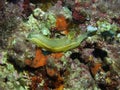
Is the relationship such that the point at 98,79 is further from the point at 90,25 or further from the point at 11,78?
the point at 11,78

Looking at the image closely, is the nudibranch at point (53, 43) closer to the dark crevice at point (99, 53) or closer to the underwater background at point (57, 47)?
the underwater background at point (57, 47)

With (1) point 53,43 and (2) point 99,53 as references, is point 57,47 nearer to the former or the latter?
(1) point 53,43

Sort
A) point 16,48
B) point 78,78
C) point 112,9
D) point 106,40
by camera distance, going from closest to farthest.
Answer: point 16,48
point 78,78
point 106,40
point 112,9

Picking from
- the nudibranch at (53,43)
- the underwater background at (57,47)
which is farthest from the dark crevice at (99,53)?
the nudibranch at (53,43)

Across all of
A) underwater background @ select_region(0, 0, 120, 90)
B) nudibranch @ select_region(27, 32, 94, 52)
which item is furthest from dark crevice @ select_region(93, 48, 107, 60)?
nudibranch @ select_region(27, 32, 94, 52)

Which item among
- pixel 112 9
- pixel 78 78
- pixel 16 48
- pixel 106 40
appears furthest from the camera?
pixel 112 9

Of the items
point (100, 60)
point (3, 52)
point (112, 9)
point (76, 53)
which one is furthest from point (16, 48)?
point (112, 9)

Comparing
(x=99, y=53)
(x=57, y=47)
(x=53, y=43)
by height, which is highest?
(x=53, y=43)

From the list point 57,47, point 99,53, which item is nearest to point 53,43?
point 57,47
